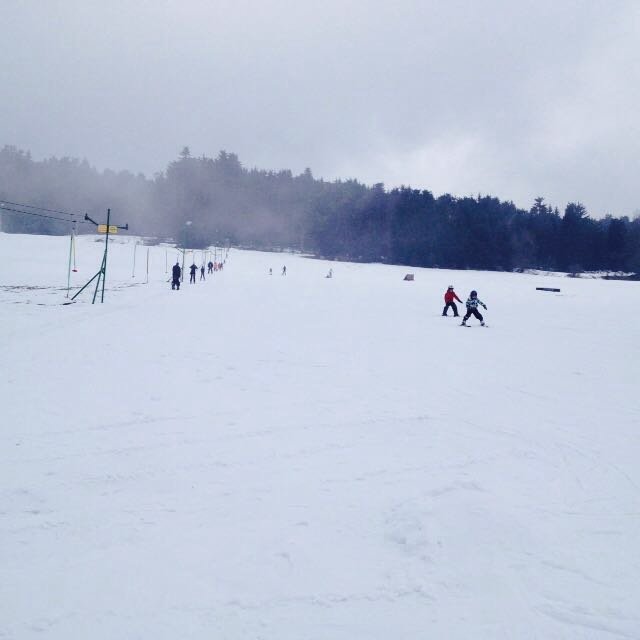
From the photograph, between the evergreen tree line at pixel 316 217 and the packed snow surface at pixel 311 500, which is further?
the evergreen tree line at pixel 316 217

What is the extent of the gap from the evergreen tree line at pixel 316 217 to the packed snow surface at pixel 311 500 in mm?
66993

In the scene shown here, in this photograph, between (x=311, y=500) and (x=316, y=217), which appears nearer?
(x=311, y=500)

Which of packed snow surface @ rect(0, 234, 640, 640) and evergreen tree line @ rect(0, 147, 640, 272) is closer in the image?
packed snow surface @ rect(0, 234, 640, 640)

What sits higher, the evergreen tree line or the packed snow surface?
the evergreen tree line

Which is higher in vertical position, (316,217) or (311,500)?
(316,217)

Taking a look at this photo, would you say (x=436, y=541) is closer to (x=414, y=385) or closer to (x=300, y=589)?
(x=300, y=589)

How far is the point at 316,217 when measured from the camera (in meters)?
81.5

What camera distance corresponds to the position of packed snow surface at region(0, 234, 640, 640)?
288 centimetres

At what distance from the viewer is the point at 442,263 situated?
72.4 meters

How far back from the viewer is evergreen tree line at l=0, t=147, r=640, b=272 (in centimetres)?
7338

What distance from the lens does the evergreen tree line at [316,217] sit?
7338cm

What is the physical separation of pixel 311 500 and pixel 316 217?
79.9 meters

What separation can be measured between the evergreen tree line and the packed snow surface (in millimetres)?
66993

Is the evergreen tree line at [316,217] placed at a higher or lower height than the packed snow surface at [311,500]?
higher
